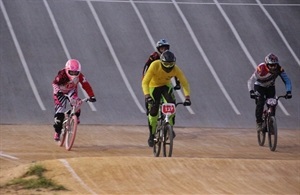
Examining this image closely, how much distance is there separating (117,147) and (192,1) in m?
11.9

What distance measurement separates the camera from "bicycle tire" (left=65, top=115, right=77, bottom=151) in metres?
18.1

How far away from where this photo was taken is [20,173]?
14.3 m

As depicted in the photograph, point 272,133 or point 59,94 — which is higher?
point 59,94

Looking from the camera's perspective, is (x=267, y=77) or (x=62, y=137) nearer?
(x=62, y=137)

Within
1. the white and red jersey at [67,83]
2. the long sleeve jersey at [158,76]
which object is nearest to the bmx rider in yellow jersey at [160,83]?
the long sleeve jersey at [158,76]

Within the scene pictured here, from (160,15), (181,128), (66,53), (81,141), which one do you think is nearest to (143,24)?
(160,15)

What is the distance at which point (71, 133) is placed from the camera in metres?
18.2

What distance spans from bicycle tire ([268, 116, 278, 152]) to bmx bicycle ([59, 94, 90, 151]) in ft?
11.9

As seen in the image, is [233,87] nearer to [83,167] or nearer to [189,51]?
[189,51]

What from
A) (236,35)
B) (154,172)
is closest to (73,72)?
(154,172)

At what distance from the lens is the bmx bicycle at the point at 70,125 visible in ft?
59.5

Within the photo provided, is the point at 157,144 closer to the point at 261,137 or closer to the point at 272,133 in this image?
the point at 272,133

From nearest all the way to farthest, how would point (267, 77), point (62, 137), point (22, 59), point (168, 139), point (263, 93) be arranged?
point (168, 139) → point (62, 137) → point (267, 77) → point (263, 93) → point (22, 59)

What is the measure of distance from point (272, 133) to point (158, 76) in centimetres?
304
